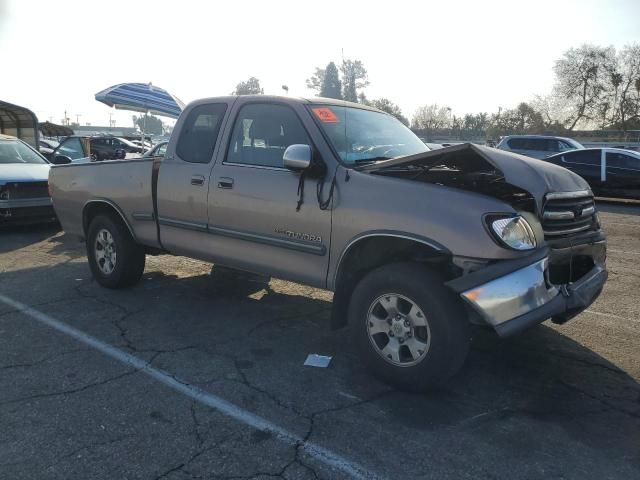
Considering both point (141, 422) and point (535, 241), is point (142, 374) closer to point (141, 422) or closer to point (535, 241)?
point (141, 422)

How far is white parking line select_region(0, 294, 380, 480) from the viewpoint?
2678 mm

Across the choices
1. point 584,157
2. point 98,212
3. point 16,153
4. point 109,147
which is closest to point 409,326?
point 98,212

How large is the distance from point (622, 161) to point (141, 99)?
12.2m

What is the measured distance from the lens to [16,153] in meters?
9.70

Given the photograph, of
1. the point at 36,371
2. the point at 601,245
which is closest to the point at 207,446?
the point at 36,371

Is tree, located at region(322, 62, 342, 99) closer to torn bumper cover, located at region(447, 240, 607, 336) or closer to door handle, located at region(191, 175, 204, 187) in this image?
door handle, located at region(191, 175, 204, 187)

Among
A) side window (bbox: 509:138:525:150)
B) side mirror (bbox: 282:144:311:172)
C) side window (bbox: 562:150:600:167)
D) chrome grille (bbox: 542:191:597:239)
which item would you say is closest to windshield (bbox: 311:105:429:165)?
side mirror (bbox: 282:144:311:172)

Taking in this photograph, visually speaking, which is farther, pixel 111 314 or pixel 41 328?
pixel 111 314

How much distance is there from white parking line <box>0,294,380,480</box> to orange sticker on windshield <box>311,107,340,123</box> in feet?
7.15

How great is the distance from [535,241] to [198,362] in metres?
2.47

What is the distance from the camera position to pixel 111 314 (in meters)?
4.90

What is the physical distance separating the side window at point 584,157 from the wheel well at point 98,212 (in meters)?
13.1

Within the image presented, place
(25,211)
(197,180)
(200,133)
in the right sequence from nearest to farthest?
(197,180) < (200,133) < (25,211)

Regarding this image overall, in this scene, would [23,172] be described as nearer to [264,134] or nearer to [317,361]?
[264,134]
